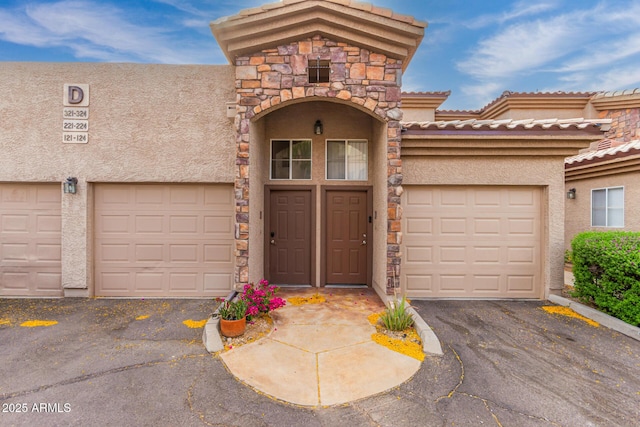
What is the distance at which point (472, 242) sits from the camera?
19.8 ft

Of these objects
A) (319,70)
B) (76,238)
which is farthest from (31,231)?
(319,70)

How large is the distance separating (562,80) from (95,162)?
28166 millimetres

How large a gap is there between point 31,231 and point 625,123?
1825 cm

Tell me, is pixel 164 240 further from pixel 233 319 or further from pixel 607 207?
pixel 607 207

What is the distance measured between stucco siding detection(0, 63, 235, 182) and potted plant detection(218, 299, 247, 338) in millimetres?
2767

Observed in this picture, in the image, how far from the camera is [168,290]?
6059mm

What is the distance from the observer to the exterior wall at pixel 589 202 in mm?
6648

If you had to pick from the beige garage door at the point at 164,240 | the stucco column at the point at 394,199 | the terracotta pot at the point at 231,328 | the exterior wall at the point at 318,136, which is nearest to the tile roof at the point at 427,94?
the exterior wall at the point at 318,136

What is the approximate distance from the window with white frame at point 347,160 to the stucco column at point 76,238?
17.0ft

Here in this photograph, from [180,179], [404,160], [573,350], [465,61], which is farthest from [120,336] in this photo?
[465,61]

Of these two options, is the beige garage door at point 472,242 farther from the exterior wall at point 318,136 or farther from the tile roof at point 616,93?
the tile roof at point 616,93

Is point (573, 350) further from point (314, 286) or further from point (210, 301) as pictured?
point (210, 301)

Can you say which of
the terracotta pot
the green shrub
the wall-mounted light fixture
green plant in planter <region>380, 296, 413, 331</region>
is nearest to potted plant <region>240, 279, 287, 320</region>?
the terracotta pot

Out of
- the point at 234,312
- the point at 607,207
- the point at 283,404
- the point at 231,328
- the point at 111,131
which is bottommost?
the point at 283,404
